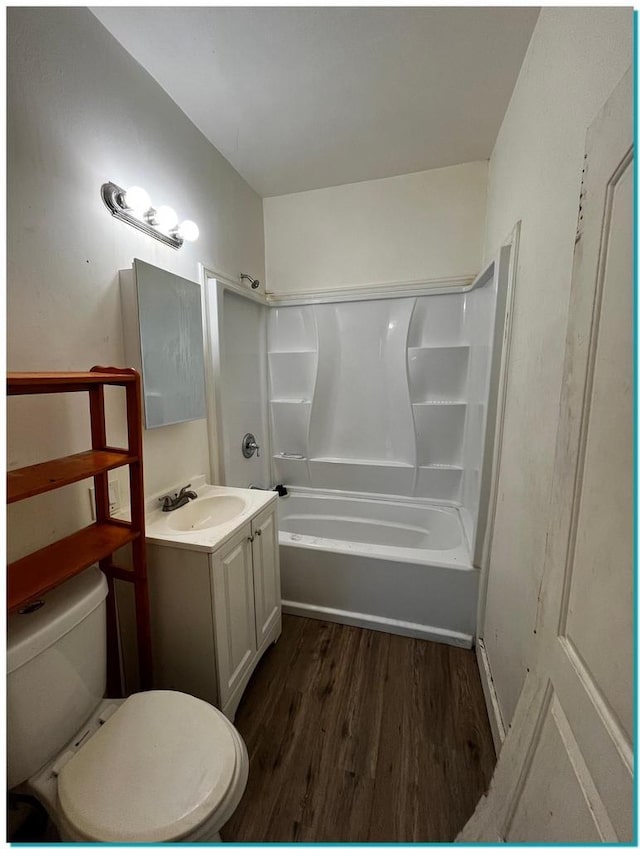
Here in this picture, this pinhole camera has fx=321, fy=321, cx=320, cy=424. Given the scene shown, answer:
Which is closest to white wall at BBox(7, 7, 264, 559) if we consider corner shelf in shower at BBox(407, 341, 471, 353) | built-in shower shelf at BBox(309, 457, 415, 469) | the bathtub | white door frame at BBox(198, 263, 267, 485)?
white door frame at BBox(198, 263, 267, 485)

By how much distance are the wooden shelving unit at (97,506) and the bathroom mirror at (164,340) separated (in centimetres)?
25

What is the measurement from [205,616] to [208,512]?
0.51 m

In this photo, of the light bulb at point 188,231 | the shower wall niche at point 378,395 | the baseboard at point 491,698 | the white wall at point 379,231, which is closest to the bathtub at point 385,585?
the baseboard at point 491,698

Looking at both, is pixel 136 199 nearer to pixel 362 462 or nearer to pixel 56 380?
pixel 56 380

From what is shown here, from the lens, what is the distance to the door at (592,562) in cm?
51

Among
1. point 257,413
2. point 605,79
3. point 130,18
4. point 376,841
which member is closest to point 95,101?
point 130,18

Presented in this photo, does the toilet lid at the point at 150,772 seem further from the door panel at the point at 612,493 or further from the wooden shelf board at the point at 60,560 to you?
the door panel at the point at 612,493

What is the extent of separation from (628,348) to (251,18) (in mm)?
1669

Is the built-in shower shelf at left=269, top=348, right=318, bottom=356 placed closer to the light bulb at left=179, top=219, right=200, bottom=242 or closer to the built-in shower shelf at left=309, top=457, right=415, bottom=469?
the built-in shower shelf at left=309, top=457, right=415, bottom=469

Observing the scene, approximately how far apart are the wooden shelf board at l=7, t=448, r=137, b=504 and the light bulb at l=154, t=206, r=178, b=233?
1.00 m

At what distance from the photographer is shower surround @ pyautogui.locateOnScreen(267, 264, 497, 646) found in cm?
190

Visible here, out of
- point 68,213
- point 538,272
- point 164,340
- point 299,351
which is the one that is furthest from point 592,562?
point 299,351

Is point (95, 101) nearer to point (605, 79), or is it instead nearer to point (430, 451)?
point (605, 79)

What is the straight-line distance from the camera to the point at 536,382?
1099mm
